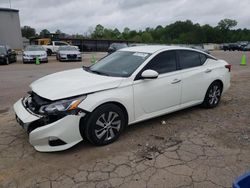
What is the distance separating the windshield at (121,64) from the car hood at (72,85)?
0.82ft

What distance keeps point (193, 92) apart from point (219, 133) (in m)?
1.07

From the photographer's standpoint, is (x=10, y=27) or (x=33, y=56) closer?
(x=33, y=56)

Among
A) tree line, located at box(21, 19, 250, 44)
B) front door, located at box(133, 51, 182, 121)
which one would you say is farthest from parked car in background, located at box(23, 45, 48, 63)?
tree line, located at box(21, 19, 250, 44)

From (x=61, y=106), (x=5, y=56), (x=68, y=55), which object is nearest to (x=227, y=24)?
(x=68, y=55)

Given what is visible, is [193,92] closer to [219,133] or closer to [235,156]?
[219,133]

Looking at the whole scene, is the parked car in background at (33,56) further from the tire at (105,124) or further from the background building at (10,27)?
the background building at (10,27)

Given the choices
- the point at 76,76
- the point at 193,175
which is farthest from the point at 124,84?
the point at 193,175

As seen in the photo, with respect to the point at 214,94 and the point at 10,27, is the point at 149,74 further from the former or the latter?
the point at 10,27

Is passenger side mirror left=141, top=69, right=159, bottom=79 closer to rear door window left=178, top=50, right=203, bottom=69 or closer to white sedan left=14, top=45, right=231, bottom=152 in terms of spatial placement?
white sedan left=14, top=45, right=231, bottom=152

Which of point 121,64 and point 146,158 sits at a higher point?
point 121,64

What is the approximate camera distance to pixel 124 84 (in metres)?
3.95

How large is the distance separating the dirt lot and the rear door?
535 mm

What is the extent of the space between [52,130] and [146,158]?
1.39 metres

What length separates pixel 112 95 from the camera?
12.3 ft
